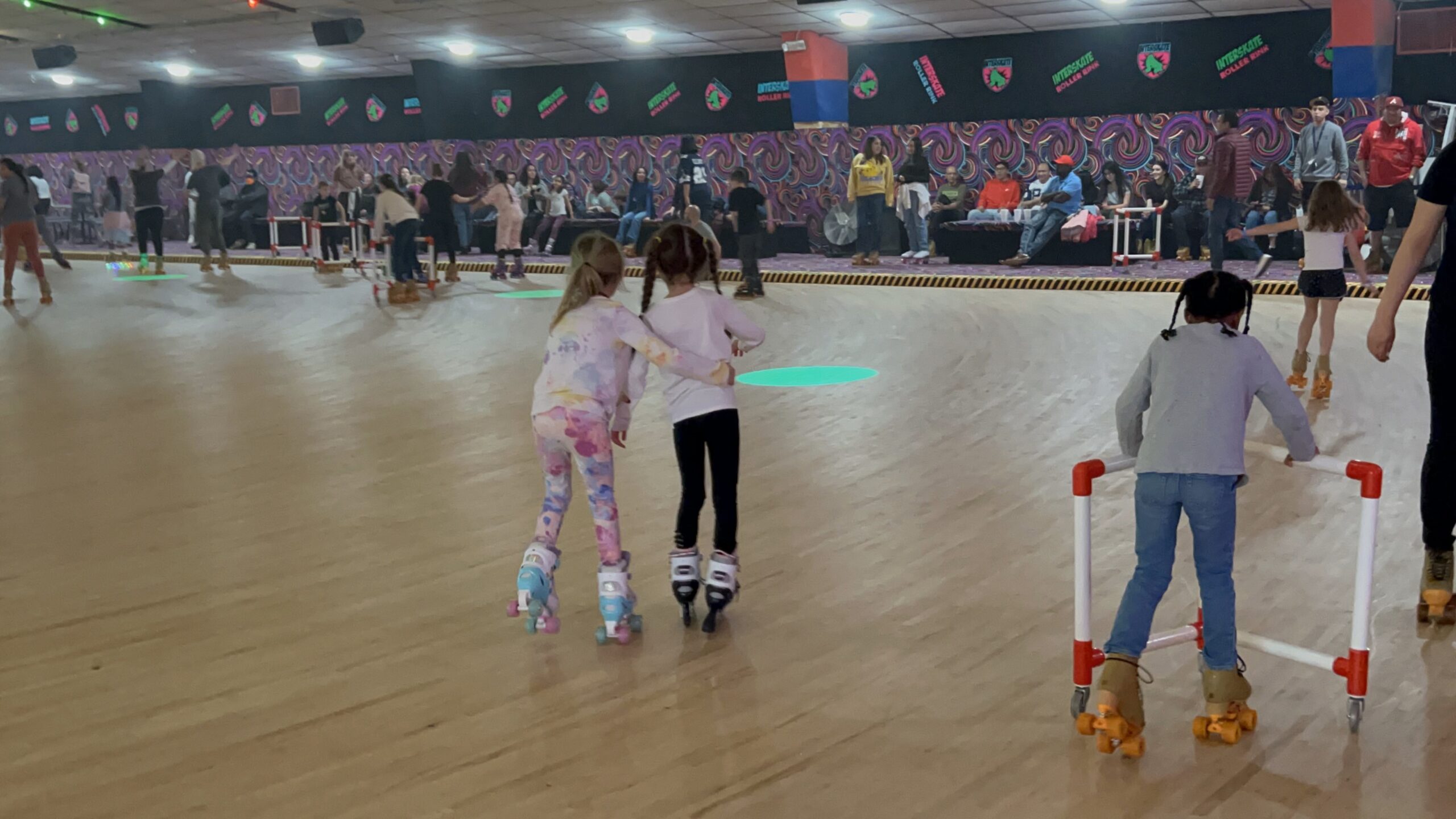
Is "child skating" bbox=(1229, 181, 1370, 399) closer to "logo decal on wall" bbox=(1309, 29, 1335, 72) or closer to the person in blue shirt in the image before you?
the person in blue shirt

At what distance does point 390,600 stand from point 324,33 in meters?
13.4

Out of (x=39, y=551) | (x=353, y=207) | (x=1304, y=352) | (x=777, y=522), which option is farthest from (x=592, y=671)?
(x=353, y=207)

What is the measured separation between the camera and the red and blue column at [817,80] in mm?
16764

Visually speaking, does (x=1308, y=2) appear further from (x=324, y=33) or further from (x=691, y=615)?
(x=691, y=615)

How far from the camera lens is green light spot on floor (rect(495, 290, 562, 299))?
1326cm

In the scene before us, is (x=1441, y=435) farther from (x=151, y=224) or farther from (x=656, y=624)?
(x=151, y=224)

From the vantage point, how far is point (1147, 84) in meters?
16.0

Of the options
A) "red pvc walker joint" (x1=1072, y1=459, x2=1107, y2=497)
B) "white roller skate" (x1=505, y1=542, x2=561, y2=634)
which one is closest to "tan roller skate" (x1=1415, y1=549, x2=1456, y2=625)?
"red pvc walker joint" (x1=1072, y1=459, x2=1107, y2=497)

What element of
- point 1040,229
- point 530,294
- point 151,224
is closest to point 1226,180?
point 1040,229

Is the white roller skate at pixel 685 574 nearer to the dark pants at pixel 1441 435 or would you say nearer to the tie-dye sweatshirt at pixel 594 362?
the tie-dye sweatshirt at pixel 594 362

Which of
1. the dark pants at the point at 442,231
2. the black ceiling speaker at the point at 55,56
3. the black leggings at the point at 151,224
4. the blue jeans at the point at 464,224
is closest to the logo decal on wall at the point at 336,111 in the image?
the blue jeans at the point at 464,224

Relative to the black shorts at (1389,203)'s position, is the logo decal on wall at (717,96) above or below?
above

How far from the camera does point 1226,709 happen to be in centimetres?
289

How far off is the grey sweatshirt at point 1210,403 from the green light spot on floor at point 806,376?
16.3ft
